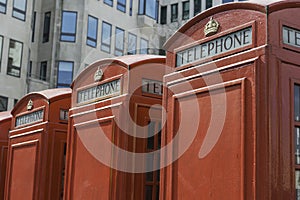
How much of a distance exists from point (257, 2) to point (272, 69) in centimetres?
71

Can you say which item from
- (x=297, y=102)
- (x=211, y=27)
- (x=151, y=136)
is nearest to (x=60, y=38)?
(x=151, y=136)

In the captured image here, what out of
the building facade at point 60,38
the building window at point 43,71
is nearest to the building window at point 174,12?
the building facade at point 60,38

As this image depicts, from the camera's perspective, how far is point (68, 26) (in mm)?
30562

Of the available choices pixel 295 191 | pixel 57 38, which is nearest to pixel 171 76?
pixel 295 191

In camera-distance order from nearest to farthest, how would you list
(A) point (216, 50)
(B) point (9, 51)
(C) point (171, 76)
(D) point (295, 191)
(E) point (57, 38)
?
(D) point (295, 191) → (A) point (216, 50) → (C) point (171, 76) → (B) point (9, 51) → (E) point (57, 38)

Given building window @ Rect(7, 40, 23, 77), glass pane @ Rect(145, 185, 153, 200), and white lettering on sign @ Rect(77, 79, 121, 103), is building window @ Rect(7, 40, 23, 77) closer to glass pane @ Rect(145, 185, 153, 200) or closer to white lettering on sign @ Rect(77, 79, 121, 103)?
white lettering on sign @ Rect(77, 79, 121, 103)

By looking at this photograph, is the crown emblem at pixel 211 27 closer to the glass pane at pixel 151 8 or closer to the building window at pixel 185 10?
the glass pane at pixel 151 8

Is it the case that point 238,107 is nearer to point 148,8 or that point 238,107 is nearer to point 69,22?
point 69,22

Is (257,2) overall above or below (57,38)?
below

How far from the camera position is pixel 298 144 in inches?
176

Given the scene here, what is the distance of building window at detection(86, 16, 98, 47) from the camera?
30809 millimetres

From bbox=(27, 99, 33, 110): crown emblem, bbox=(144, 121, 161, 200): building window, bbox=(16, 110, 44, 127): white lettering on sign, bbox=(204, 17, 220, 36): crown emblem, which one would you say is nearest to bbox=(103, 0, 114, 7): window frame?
bbox=(16, 110, 44, 127): white lettering on sign

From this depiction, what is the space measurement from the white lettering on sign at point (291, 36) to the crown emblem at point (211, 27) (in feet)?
2.43

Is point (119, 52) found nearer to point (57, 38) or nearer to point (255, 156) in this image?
point (57, 38)
